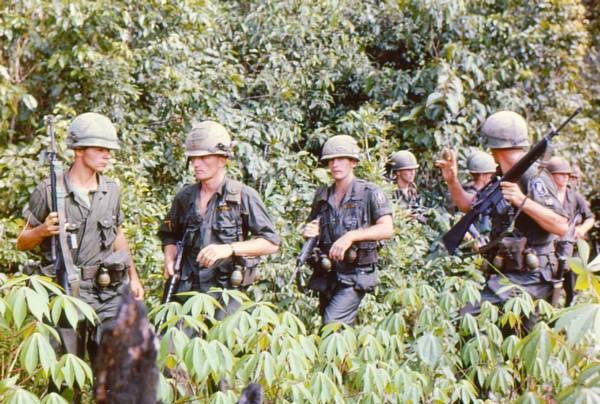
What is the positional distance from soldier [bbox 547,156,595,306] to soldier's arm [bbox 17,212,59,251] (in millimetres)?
5619

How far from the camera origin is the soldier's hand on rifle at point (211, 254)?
4.40m

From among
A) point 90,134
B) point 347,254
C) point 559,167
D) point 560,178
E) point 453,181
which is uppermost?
point 90,134

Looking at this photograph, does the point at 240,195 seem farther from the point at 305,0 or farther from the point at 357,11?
Answer: the point at 357,11

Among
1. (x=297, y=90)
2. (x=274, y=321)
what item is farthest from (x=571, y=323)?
(x=297, y=90)

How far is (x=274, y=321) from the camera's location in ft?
9.89

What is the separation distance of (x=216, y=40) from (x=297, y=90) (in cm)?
127

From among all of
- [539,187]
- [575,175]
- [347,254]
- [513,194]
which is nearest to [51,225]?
[347,254]

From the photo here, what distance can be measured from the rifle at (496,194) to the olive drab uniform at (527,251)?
9 cm

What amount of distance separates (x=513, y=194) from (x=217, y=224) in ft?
6.69

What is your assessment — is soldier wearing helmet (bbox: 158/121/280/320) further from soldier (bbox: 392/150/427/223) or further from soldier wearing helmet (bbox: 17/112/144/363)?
soldier (bbox: 392/150/427/223)

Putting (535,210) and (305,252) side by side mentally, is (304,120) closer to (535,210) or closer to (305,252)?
(305,252)

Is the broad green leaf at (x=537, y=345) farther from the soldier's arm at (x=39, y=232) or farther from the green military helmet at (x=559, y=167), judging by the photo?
the green military helmet at (x=559, y=167)

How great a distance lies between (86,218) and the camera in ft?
14.8

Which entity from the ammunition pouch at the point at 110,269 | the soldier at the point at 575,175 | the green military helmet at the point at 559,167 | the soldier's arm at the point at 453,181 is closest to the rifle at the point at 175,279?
the ammunition pouch at the point at 110,269
